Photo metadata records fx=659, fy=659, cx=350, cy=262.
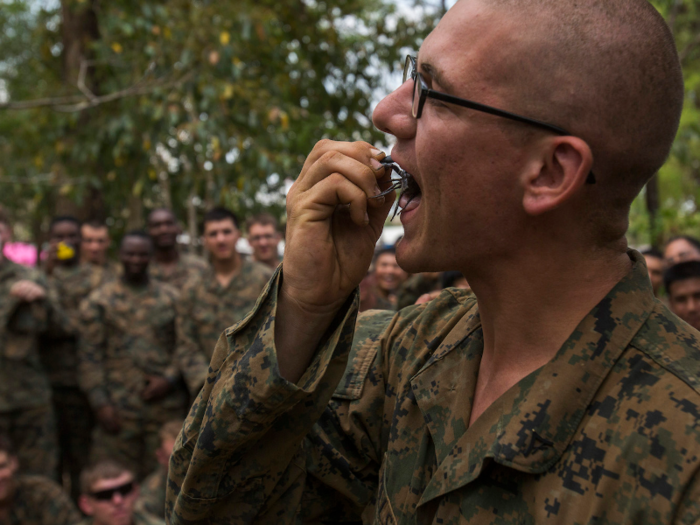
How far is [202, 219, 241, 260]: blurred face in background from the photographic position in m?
5.51

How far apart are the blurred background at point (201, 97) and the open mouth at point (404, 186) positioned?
4.37 metres

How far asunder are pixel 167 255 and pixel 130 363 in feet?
4.23

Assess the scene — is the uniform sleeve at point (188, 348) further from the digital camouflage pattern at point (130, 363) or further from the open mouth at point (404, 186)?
the open mouth at point (404, 186)

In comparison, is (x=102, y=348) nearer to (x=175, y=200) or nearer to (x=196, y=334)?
(x=196, y=334)

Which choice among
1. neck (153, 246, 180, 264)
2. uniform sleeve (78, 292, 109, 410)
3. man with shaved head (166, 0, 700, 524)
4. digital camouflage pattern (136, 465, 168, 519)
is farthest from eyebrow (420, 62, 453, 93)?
neck (153, 246, 180, 264)

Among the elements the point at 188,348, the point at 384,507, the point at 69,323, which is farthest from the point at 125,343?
the point at 384,507

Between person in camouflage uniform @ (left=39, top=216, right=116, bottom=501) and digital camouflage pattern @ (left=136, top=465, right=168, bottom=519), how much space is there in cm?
177

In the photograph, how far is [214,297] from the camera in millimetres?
5426

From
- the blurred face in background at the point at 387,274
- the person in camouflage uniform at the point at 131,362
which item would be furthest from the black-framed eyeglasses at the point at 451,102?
the blurred face in background at the point at 387,274

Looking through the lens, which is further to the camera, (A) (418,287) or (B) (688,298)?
(A) (418,287)

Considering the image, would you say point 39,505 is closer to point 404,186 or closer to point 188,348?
point 188,348

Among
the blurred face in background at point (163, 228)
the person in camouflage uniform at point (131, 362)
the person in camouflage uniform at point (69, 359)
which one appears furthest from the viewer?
the blurred face in background at point (163, 228)

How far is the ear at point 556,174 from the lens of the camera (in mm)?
1302

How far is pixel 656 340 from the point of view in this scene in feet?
4.11
